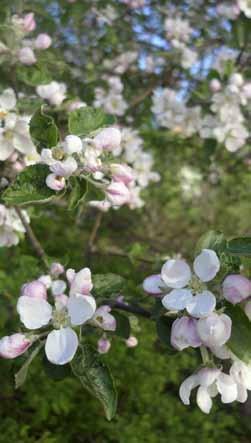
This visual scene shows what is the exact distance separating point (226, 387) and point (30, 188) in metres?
0.56

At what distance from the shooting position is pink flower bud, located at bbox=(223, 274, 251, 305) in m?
1.08

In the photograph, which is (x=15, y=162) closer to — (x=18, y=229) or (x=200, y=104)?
(x=18, y=229)

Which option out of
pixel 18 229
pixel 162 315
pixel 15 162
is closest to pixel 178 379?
pixel 18 229

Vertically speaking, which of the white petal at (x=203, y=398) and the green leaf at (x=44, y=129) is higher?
the green leaf at (x=44, y=129)

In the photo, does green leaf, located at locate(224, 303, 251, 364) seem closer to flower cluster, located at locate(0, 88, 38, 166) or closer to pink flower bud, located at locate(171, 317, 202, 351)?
pink flower bud, located at locate(171, 317, 202, 351)

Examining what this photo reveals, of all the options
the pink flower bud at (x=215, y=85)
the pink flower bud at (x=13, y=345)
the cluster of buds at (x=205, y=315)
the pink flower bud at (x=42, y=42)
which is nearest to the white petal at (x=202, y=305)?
the cluster of buds at (x=205, y=315)

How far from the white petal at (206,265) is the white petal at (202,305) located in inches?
1.7

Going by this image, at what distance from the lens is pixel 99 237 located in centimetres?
472

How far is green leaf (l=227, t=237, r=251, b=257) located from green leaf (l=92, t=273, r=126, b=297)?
387 millimetres

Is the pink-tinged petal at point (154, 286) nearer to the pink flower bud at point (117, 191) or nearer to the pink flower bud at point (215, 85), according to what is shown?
the pink flower bud at point (117, 191)

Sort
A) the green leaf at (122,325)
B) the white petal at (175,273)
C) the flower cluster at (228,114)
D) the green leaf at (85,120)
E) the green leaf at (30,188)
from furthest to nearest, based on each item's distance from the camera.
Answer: the flower cluster at (228,114), the green leaf at (122,325), the green leaf at (85,120), the green leaf at (30,188), the white petal at (175,273)

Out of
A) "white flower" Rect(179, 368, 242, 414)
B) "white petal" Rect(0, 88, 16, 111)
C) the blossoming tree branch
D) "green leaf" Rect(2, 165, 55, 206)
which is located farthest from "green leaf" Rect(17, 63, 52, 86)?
"white flower" Rect(179, 368, 242, 414)

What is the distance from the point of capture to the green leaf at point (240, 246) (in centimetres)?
108

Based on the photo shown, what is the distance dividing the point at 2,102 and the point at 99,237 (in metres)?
3.15
